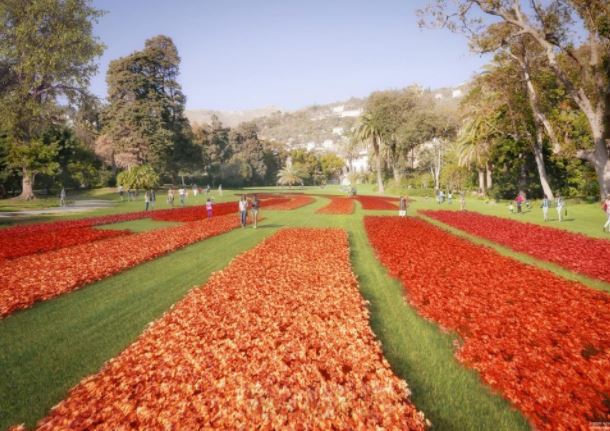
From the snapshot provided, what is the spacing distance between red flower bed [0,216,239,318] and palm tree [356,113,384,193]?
6038 cm

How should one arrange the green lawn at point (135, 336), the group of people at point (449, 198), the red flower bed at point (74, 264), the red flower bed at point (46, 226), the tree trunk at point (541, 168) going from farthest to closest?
the tree trunk at point (541, 168), the group of people at point (449, 198), the red flower bed at point (46, 226), the red flower bed at point (74, 264), the green lawn at point (135, 336)

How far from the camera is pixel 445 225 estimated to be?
2591cm

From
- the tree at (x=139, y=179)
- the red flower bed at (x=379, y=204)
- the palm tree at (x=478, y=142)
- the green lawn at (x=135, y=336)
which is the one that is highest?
the palm tree at (x=478, y=142)

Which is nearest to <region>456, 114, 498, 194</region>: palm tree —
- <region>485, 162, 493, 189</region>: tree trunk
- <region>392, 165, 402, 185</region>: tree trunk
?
<region>485, 162, 493, 189</region>: tree trunk

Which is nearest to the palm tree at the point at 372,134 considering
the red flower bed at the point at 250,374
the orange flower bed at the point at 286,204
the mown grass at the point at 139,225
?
the orange flower bed at the point at 286,204

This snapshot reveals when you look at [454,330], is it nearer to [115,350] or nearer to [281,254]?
[115,350]

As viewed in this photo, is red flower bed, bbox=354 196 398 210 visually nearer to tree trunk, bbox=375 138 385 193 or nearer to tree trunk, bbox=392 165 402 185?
tree trunk, bbox=375 138 385 193

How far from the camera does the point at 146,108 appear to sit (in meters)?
71.2

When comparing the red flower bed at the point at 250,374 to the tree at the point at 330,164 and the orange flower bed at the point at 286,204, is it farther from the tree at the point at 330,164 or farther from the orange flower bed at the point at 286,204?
the tree at the point at 330,164

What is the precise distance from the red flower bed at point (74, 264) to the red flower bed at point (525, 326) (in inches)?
421

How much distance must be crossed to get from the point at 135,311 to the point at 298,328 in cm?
483

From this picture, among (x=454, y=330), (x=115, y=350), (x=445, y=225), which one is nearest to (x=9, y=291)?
(x=115, y=350)

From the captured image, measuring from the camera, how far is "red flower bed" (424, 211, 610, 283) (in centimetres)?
1295

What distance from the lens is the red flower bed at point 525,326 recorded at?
5.11 metres
